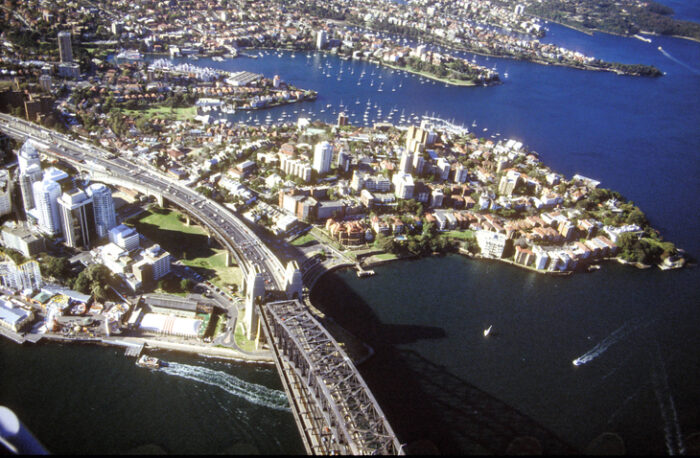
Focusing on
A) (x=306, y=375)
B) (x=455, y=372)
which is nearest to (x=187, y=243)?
(x=306, y=375)

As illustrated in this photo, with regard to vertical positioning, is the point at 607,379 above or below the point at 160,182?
below

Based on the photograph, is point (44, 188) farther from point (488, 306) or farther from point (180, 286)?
point (488, 306)

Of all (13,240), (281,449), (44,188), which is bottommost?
(281,449)

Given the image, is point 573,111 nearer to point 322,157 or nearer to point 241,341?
point 322,157

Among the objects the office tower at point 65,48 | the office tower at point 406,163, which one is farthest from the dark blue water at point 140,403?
the office tower at point 65,48

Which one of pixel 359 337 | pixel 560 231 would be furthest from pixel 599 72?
pixel 359 337

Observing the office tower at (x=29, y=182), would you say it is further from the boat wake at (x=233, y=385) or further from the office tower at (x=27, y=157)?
the boat wake at (x=233, y=385)
